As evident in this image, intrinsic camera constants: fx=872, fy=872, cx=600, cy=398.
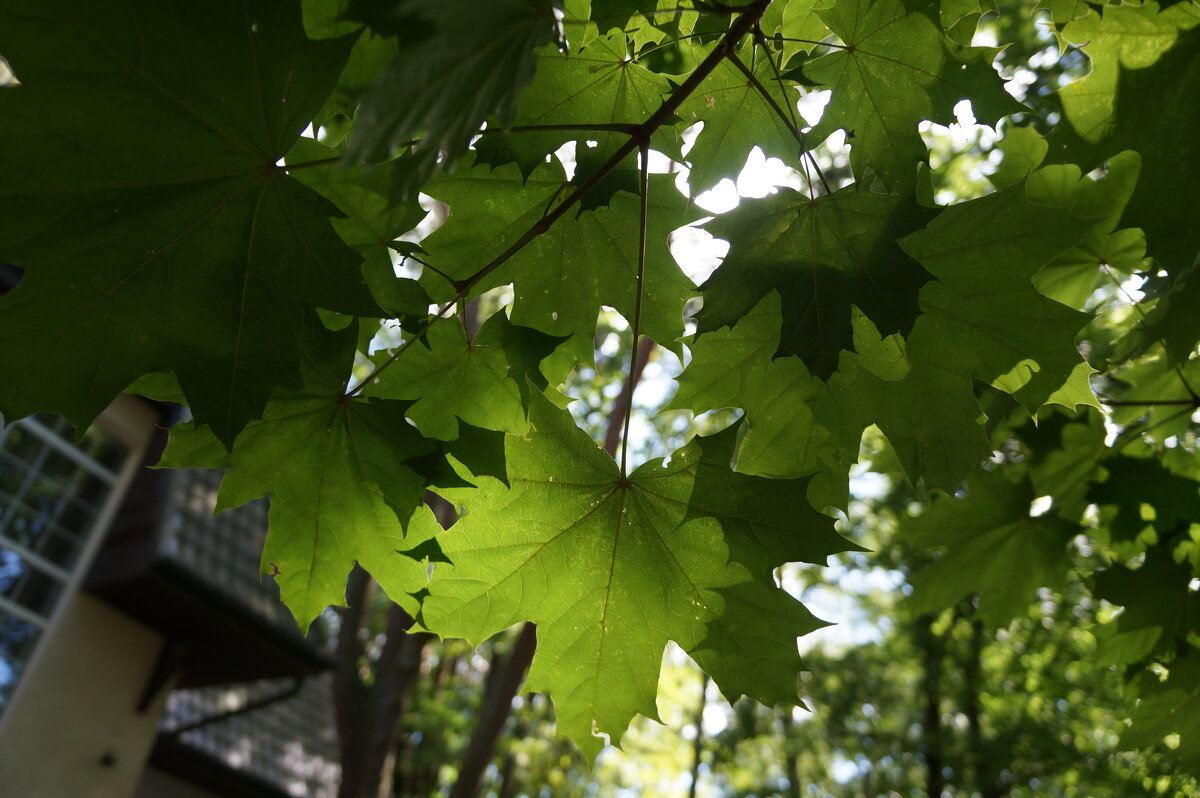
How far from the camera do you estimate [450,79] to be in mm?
941

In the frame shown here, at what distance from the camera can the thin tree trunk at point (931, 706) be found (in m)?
12.1

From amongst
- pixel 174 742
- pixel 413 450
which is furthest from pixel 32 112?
pixel 174 742

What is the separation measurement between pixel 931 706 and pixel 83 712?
11.9 metres

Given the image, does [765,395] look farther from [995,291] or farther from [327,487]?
[327,487]

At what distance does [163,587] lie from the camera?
743 cm

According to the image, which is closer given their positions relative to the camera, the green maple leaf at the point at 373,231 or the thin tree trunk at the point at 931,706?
the green maple leaf at the point at 373,231

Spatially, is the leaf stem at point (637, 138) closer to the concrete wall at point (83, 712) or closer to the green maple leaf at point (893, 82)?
the green maple leaf at point (893, 82)

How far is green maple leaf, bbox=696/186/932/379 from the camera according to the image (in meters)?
1.52

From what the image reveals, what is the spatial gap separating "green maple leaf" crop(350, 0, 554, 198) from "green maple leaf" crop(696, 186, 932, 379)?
2.06 ft

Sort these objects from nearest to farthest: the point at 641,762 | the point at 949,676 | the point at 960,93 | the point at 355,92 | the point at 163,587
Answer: the point at 355,92
the point at 960,93
the point at 163,587
the point at 949,676
the point at 641,762

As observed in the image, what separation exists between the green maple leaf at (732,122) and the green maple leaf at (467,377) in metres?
0.51

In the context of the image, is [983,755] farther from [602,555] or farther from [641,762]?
[602,555]

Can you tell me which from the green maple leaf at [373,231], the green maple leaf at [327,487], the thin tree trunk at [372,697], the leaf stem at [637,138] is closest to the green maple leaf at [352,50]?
the green maple leaf at [373,231]

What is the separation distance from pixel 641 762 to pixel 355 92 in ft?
60.1
